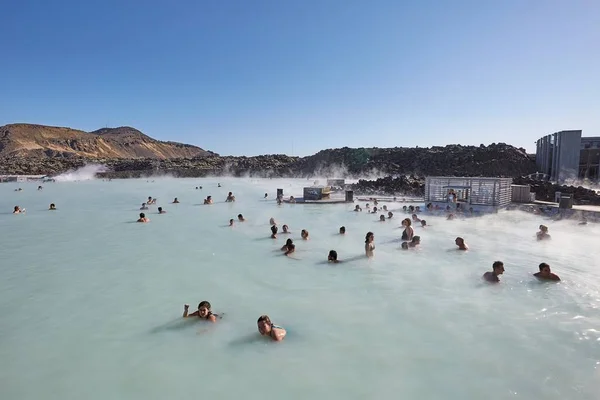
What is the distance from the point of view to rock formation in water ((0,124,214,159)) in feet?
252

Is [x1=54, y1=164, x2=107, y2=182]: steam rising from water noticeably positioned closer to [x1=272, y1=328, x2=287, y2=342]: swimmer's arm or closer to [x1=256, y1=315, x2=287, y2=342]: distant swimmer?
[x1=256, y1=315, x2=287, y2=342]: distant swimmer

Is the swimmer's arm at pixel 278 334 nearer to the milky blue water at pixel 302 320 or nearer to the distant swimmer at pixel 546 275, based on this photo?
the milky blue water at pixel 302 320

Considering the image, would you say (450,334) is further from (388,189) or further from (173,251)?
(388,189)

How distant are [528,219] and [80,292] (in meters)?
13.5

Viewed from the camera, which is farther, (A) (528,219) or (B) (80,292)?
(A) (528,219)

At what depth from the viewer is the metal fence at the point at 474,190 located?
13984 millimetres

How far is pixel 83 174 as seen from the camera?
4381cm

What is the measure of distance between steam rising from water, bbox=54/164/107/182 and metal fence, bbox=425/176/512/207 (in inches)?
1449

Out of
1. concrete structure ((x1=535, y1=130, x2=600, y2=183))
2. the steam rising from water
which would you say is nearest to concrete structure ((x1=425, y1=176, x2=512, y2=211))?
concrete structure ((x1=535, y1=130, x2=600, y2=183))

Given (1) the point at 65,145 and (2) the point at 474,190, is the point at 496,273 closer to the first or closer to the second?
(2) the point at 474,190

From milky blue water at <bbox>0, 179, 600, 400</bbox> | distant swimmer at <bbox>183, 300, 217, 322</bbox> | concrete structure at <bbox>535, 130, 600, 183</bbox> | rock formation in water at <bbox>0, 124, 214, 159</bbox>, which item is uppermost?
rock formation in water at <bbox>0, 124, 214, 159</bbox>

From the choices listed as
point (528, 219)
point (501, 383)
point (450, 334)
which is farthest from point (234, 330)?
point (528, 219)

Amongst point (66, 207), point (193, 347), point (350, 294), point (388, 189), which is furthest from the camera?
point (388, 189)

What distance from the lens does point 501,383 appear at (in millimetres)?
3914
